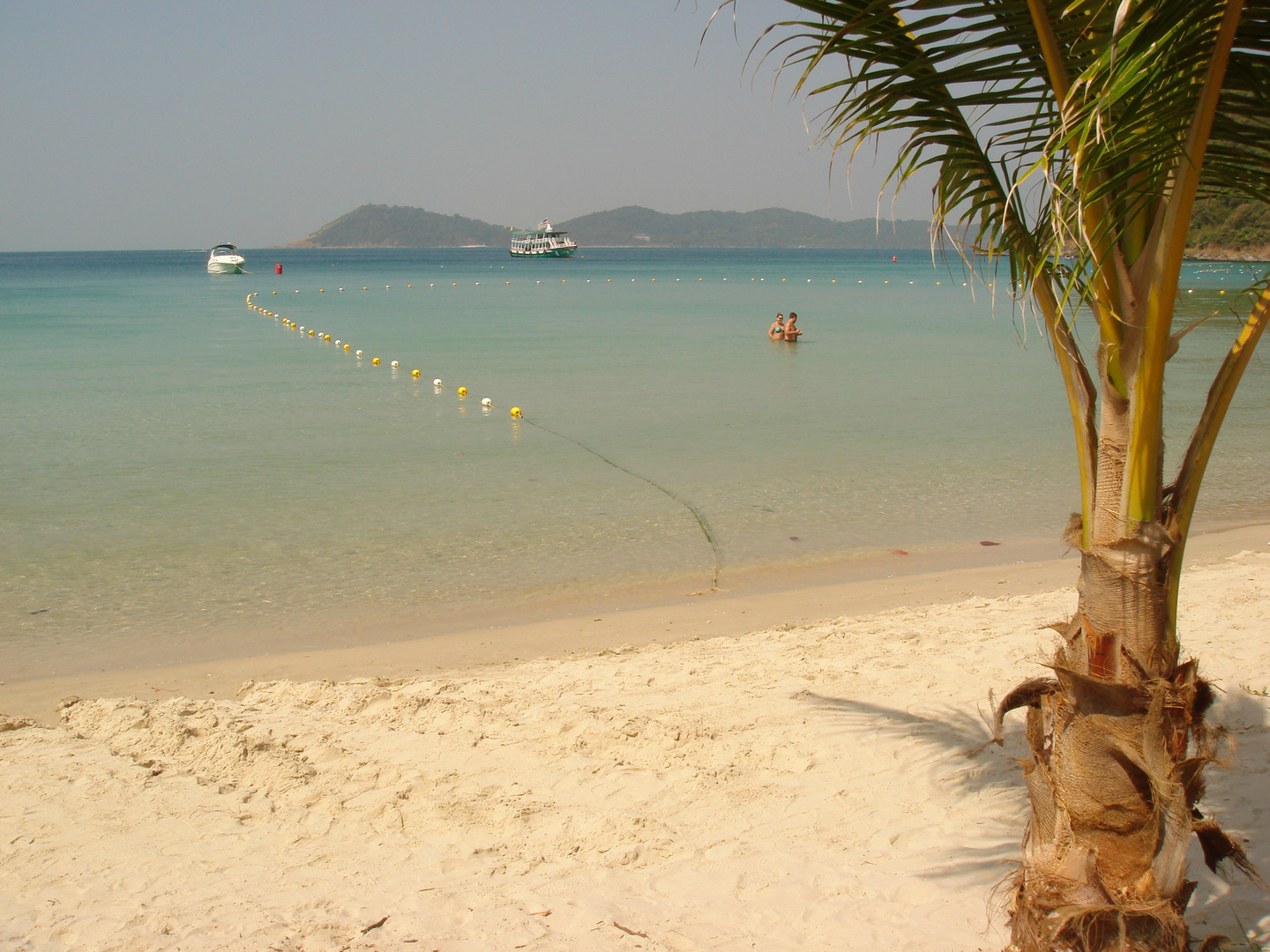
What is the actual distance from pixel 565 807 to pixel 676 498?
6132mm

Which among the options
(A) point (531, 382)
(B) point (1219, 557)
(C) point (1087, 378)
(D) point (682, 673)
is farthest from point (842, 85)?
(A) point (531, 382)

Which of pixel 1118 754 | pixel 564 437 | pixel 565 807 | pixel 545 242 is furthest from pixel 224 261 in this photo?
pixel 1118 754

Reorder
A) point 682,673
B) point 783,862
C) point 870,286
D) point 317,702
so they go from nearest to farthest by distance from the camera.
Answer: point 783,862 → point 317,702 → point 682,673 → point 870,286

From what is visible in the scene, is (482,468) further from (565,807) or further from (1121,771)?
(1121,771)

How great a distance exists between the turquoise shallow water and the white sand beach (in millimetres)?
1831

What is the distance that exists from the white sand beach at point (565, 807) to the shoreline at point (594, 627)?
10.3 inches

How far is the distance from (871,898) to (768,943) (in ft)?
1.38

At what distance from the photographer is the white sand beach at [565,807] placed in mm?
3086

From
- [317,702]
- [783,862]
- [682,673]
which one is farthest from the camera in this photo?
[682,673]

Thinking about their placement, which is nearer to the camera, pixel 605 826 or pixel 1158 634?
pixel 1158 634

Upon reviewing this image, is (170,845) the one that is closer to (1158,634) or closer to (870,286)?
(1158,634)

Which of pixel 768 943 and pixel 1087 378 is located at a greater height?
pixel 1087 378

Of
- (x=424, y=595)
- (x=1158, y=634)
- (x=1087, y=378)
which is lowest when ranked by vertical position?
(x=424, y=595)

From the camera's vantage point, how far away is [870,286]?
54281 millimetres
